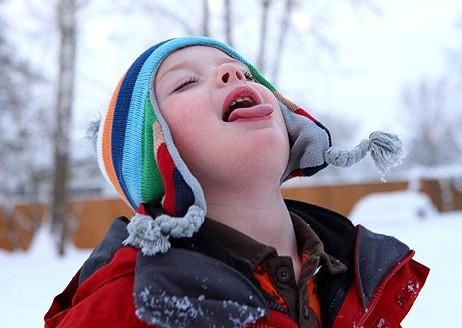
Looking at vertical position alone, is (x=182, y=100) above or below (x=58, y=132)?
above

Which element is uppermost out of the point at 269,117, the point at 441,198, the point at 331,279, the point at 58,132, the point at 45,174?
the point at 269,117

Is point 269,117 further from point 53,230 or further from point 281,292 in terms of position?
point 53,230

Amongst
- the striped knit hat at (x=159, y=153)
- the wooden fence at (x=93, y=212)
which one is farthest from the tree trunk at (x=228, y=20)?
the striped knit hat at (x=159, y=153)

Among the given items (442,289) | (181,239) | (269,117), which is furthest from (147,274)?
(442,289)

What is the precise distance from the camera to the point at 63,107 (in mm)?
11500

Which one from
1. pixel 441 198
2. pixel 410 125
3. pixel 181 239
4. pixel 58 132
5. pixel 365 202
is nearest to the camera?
pixel 181 239

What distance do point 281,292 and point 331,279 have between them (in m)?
0.21

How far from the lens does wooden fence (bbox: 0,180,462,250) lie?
51.0 ft

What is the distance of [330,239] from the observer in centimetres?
148

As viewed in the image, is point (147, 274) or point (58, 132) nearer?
point (147, 274)

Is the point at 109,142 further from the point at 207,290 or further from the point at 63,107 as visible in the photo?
the point at 63,107

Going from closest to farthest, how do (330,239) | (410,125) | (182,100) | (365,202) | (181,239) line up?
1. (181,239)
2. (182,100)
3. (330,239)
4. (365,202)
5. (410,125)

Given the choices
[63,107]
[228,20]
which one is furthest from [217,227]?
[63,107]

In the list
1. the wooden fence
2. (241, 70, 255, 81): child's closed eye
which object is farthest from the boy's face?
the wooden fence
